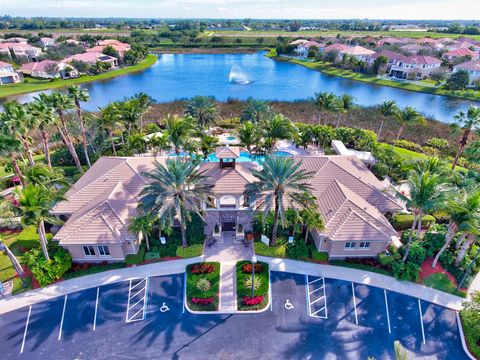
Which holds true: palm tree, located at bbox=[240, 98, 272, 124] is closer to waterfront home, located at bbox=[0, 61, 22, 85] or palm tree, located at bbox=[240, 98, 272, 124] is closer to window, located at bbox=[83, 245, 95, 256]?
window, located at bbox=[83, 245, 95, 256]

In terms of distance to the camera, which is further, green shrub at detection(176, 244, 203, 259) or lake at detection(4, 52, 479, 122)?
lake at detection(4, 52, 479, 122)

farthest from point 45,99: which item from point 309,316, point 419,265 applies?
point 419,265

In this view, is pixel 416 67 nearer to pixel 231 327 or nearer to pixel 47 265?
pixel 231 327

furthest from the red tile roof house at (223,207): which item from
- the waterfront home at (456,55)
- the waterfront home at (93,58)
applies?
the waterfront home at (456,55)

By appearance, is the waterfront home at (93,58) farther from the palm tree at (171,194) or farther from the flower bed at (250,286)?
the flower bed at (250,286)

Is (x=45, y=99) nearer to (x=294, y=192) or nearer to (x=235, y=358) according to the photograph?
(x=294, y=192)

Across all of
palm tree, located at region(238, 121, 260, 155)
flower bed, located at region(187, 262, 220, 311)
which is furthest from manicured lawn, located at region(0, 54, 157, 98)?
flower bed, located at region(187, 262, 220, 311)
